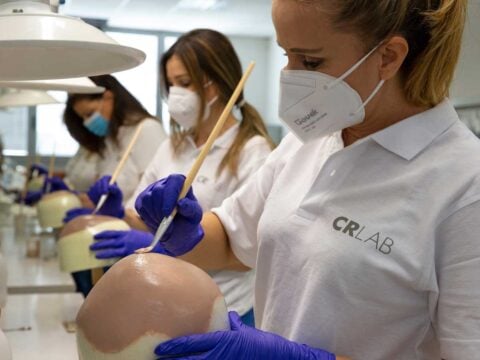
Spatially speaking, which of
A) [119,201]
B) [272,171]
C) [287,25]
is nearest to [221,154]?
[119,201]

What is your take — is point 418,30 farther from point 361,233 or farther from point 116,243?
point 116,243

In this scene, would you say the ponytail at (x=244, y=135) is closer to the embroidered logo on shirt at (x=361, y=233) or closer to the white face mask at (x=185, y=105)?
the white face mask at (x=185, y=105)

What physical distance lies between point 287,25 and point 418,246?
347mm

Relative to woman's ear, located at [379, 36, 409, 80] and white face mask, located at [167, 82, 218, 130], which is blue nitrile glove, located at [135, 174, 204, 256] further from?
white face mask, located at [167, 82, 218, 130]

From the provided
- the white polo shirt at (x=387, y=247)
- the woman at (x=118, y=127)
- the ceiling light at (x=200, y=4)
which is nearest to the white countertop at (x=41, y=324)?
the woman at (x=118, y=127)

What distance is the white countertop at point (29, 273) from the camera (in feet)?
7.64

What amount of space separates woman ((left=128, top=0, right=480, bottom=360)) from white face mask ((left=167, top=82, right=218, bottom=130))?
796mm

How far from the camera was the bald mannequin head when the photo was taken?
27.0 inches

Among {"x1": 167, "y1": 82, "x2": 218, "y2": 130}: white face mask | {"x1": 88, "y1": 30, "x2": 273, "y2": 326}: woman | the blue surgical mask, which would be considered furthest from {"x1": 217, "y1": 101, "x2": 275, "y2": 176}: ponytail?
the blue surgical mask

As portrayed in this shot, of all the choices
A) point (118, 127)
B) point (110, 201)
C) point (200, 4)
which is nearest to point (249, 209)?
point (110, 201)

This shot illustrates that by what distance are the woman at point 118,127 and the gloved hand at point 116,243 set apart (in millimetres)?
871

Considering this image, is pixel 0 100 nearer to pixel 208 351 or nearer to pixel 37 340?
pixel 37 340

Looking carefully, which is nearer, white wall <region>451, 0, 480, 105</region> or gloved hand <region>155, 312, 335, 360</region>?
gloved hand <region>155, 312, 335, 360</region>

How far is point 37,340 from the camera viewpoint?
167 centimetres
